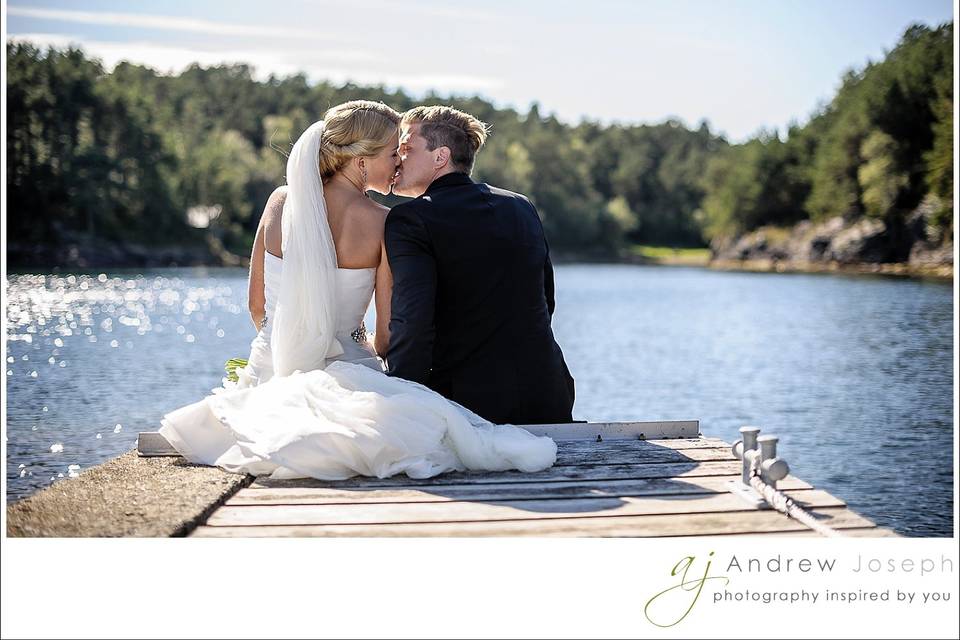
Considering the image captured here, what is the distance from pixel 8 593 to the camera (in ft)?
12.8

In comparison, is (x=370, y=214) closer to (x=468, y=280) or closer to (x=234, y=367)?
(x=468, y=280)

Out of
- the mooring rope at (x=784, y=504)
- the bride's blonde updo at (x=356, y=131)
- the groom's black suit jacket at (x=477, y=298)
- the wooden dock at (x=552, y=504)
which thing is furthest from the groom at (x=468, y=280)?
the mooring rope at (x=784, y=504)

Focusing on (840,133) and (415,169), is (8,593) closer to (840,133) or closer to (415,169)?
(415,169)

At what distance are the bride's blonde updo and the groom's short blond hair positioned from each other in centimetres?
11

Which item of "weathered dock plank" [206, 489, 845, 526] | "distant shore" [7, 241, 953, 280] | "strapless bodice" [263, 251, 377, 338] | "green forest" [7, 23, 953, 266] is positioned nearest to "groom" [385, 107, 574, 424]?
"strapless bodice" [263, 251, 377, 338]

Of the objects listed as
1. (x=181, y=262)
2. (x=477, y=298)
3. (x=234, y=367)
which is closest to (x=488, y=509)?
(x=477, y=298)

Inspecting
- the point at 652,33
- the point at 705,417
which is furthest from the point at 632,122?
the point at 705,417

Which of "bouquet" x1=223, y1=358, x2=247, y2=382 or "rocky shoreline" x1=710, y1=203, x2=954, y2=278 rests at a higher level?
"rocky shoreline" x1=710, y1=203, x2=954, y2=278

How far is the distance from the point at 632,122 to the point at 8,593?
89.5 metres

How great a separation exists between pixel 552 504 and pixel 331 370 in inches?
40.9

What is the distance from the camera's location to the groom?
12.8 feet

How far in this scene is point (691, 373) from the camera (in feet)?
49.3

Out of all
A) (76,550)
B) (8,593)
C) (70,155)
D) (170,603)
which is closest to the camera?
(76,550)

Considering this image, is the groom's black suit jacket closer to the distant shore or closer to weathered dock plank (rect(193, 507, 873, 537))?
weathered dock plank (rect(193, 507, 873, 537))
